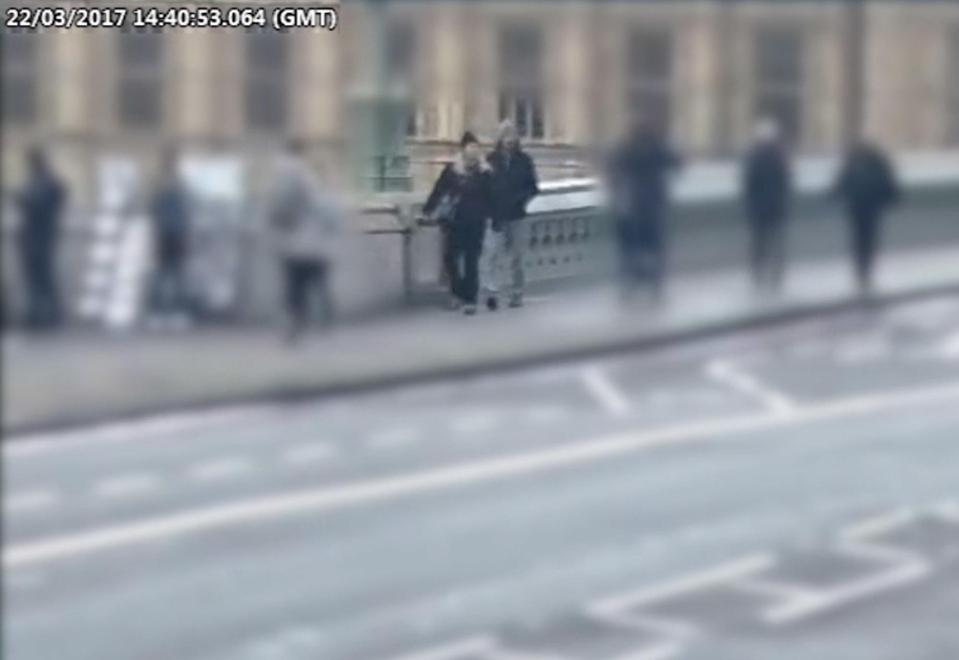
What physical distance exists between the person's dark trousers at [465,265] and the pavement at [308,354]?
1680 cm

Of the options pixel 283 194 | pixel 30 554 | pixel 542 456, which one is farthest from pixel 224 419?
pixel 283 194

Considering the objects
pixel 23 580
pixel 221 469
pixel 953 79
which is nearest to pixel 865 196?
pixel 221 469

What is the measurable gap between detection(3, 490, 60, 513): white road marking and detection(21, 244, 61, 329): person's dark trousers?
13.9 ft

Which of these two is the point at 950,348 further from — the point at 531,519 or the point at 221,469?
the point at 531,519

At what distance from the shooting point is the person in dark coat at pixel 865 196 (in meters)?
17.4

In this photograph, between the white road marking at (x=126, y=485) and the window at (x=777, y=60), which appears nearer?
the window at (x=777, y=60)

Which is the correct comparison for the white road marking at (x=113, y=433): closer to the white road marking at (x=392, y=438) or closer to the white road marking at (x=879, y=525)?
the white road marking at (x=392, y=438)

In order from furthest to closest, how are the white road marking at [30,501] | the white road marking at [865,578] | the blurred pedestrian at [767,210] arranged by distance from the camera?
1. the blurred pedestrian at [767,210]
2. the white road marking at [30,501]
3. the white road marking at [865,578]

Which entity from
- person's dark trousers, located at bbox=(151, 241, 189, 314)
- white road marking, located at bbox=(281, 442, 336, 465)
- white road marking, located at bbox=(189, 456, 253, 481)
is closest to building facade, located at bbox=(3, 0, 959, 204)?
white road marking, located at bbox=(189, 456, 253, 481)

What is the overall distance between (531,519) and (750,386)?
473 cm

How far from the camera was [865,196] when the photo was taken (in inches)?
763

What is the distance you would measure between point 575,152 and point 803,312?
2155cm

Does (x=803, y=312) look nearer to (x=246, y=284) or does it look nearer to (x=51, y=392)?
(x=246, y=284)
